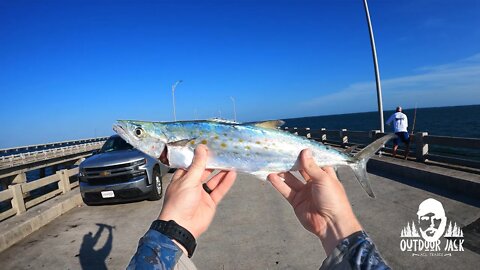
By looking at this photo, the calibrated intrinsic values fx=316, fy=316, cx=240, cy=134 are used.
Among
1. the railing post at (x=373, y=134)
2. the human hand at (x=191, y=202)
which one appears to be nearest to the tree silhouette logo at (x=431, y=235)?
the human hand at (x=191, y=202)

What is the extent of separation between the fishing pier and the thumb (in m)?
2.62

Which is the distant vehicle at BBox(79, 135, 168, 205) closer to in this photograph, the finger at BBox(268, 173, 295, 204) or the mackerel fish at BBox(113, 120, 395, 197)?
the mackerel fish at BBox(113, 120, 395, 197)

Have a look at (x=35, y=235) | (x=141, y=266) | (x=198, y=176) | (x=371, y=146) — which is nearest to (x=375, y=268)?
(x=141, y=266)

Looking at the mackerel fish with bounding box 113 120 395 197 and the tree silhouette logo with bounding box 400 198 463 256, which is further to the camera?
the tree silhouette logo with bounding box 400 198 463 256

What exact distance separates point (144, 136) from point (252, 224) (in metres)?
4.03

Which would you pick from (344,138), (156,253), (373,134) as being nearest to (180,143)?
(156,253)

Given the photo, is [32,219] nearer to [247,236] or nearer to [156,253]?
[247,236]

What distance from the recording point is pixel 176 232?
6.07ft

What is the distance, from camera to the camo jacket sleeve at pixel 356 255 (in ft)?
5.09

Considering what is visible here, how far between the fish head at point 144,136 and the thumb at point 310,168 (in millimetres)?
1321

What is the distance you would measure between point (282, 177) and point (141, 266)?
1764 mm

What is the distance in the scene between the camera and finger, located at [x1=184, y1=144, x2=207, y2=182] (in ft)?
7.57

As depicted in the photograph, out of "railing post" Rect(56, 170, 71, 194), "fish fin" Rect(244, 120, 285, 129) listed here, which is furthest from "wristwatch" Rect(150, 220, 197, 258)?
"railing post" Rect(56, 170, 71, 194)

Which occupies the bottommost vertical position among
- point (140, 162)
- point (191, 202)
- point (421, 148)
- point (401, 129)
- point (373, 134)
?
point (421, 148)
